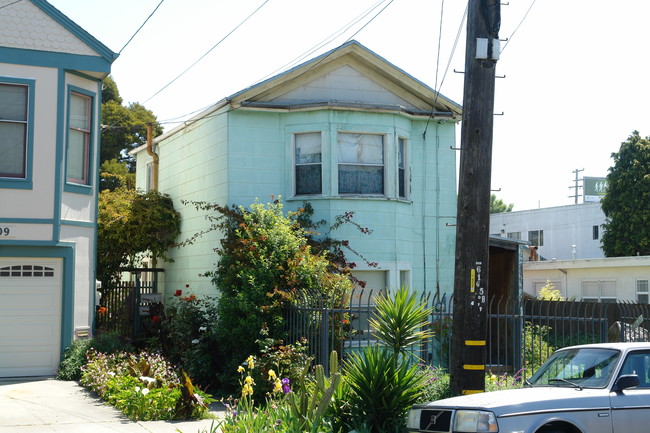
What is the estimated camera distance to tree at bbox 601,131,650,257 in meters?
40.3

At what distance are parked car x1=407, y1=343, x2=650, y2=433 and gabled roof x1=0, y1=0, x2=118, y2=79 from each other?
431 inches

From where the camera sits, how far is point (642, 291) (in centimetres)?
2923

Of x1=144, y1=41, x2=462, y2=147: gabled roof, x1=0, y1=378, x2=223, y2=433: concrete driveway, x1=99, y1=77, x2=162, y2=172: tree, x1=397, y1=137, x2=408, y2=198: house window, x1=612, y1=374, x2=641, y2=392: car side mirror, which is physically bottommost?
x1=0, y1=378, x2=223, y2=433: concrete driveway

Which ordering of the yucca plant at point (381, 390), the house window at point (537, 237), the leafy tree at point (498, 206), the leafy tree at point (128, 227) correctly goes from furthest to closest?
1. the leafy tree at point (498, 206)
2. the house window at point (537, 237)
3. the leafy tree at point (128, 227)
4. the yucca plant at point (381, 390)

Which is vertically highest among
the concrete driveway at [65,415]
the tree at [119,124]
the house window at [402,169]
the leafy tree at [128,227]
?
the tree at [119,124]

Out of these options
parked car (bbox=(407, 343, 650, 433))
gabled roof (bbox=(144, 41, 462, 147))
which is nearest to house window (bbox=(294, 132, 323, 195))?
gabled roof (bbox=(144, 41, 462, 147))

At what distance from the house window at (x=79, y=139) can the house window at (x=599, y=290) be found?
69.6 ft

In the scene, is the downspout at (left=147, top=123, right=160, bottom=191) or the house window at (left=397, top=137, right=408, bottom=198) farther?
the downspout at (left=147, top=123, right=160, bottom=191)

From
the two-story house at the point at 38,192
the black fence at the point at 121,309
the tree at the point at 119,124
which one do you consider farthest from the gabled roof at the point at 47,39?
the tree at the point at 119,124

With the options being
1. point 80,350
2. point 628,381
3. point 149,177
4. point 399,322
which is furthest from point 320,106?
point 628,381

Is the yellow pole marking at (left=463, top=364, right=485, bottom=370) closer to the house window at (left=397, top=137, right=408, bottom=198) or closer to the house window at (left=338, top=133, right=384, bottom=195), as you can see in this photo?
the house window at (left=338, top=133, right=384, bottom=195)

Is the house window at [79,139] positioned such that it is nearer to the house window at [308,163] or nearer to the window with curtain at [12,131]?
the window with curtain at [12,131]

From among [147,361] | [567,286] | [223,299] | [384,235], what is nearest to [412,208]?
[384,235]

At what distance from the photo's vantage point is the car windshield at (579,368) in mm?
8102
